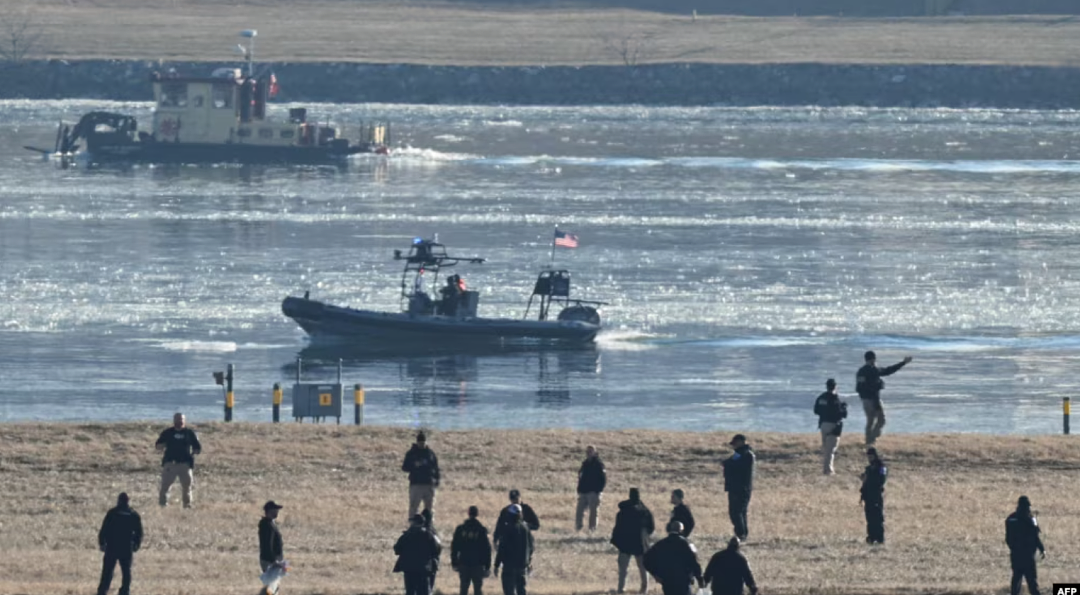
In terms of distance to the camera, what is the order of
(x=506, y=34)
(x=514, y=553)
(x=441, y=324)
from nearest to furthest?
(x=514, y=553) → (x=441, y=324) → (x=506, y=34)

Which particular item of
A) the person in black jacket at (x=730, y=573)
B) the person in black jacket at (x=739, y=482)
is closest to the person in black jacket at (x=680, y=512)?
the person in black jacket at (x=730, y=573)

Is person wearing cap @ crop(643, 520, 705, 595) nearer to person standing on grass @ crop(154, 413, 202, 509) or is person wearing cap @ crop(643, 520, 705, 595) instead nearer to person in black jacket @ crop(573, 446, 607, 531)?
person in black jacket @ crop(573, 446, 607, 531)

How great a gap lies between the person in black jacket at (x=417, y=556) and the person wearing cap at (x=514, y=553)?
780mm

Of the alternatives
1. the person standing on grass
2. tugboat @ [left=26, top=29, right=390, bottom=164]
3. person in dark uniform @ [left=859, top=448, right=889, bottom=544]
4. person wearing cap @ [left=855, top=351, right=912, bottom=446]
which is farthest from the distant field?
person in dark uniform @ [left=859, top=448, right=889, bottom=544]

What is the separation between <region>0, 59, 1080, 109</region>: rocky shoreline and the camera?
539ft

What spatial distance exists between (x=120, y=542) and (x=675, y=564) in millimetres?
5745

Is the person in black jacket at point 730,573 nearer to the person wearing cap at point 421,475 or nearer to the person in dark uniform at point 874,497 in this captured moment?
the person in dark uniform at point 874,497

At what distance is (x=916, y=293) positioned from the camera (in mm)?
61188

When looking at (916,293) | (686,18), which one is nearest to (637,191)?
(916,293)

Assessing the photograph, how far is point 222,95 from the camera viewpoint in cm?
10900

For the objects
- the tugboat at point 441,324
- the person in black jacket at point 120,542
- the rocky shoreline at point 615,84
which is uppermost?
the rocky shoreline at point 615,84

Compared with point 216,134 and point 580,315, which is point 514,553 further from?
point 216,134

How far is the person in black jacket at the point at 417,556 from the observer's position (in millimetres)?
20734

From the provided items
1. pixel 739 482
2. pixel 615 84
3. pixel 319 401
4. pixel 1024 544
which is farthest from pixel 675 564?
pixel 615 84
